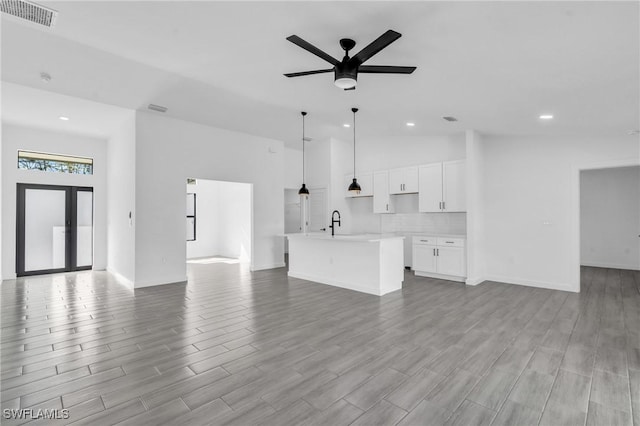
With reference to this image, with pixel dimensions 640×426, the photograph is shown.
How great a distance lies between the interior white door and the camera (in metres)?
8.51

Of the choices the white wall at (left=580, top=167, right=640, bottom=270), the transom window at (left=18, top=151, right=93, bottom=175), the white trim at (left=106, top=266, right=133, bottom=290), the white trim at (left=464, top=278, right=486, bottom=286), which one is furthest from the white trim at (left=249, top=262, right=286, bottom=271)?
the white wall at (left=580, top=167, right=640, bottom=270)

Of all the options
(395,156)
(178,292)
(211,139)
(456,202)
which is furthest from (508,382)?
(211,139)

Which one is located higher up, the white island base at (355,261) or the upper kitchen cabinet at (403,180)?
the upper kitchen cabinet at (403,180)

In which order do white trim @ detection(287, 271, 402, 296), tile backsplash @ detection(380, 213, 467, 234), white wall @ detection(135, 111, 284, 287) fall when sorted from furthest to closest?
tile backsplash @ detection(380, 213, 467, 234), white wall @ detection(135, 111, 284, 287), white trim @ detection(287, 271, 402, 296)

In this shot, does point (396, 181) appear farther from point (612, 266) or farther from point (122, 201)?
point (122, 201)

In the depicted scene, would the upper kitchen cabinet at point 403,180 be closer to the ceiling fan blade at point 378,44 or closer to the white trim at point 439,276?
the white trim at point 439,276

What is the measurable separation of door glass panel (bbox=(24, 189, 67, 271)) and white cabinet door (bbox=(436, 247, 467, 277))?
817 centimetres

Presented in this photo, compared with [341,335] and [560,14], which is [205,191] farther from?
[560,14]

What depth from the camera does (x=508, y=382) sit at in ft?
7.97

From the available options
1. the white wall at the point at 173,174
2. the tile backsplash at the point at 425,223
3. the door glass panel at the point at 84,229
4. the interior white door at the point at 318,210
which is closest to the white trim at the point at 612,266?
the tile backsplash at the point at 425,223

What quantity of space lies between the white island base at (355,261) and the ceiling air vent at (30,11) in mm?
4348

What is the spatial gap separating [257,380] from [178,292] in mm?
3403

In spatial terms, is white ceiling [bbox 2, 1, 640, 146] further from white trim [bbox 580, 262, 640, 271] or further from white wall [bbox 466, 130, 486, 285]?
white trim [bbox 580, 262, 640, 271]

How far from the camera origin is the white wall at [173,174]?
18.9 feet
